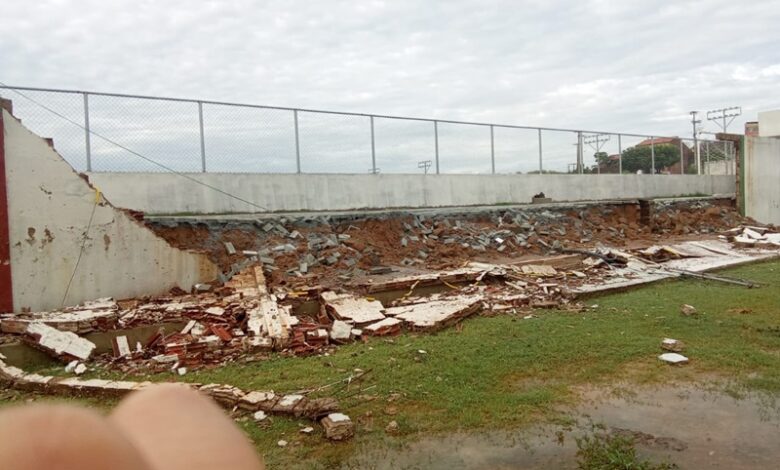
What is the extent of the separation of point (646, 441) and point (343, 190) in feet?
43.9

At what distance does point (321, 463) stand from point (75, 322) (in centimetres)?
610

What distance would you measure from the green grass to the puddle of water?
0.82 ft

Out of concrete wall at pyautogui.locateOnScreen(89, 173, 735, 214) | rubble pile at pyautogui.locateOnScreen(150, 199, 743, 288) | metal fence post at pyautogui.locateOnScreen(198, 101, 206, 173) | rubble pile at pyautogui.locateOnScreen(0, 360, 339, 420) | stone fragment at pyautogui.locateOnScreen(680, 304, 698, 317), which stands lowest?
stone fragment at pyautogui.locateOnScreen(680, 304, 698, 317)

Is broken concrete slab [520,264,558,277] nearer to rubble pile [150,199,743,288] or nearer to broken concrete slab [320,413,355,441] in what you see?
rubble pile [150,199,743,288]

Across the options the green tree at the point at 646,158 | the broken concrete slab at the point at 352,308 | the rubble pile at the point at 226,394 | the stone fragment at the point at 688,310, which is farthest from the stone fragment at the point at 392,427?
the green tree at the point at 646,158

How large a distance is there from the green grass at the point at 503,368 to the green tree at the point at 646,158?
1952 centimetres

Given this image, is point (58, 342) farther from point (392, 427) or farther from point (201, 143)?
point (201, 143)

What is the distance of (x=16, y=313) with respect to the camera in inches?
370

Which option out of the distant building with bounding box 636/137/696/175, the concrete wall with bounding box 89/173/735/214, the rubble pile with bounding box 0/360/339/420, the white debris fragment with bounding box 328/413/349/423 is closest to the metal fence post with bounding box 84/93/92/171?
the concrete wall with bounding box 89/173/735/214

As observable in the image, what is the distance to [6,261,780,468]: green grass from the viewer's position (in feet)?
16.7

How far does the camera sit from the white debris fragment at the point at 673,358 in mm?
6710

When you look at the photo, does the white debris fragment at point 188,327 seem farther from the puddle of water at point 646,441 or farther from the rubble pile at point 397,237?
the puddle of water at point 646,441

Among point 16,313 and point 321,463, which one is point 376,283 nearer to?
point 16,313

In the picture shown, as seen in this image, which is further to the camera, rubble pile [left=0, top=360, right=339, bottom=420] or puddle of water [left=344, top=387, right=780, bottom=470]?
rubble pile [left=0, top=360, right=339, bottom=420]
